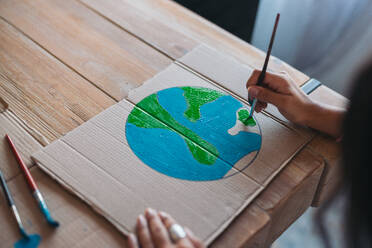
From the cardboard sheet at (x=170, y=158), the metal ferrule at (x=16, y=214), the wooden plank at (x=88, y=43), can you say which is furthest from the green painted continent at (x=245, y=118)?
the metal ferrule at (x=16, y=214)

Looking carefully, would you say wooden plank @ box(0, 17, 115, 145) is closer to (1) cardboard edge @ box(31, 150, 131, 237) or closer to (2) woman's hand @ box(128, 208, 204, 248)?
(1) cardboard edge @ box(31, 150, 131, 237)

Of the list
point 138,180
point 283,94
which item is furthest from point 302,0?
point 138,180

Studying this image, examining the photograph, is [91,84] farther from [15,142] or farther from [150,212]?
[150,212]

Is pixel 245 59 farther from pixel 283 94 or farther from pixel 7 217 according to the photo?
pixel 7 217

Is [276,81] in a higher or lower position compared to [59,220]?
higher

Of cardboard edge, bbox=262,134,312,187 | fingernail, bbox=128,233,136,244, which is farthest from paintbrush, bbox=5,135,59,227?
cardboard edge, bbox=262,134,312,187

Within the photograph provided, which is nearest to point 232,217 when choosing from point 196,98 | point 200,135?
point 200,135

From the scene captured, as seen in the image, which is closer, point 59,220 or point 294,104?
point 59,220
